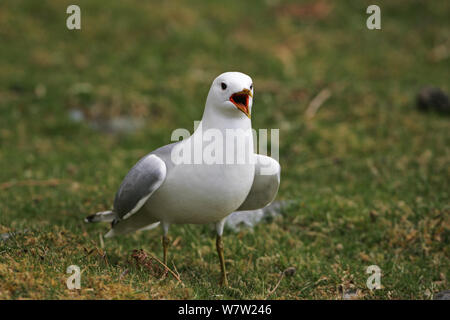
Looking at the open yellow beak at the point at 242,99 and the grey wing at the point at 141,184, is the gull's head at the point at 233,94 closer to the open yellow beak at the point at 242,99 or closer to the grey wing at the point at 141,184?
the open yellow beak at the point at 242,99

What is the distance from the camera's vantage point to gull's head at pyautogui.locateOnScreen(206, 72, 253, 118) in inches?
149

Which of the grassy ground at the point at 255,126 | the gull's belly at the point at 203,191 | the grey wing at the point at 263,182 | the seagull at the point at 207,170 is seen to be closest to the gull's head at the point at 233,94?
the seagull at the point at 207,170

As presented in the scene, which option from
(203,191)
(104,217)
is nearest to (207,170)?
(203,191)

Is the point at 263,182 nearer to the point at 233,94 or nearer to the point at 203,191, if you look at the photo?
the point at 203,191

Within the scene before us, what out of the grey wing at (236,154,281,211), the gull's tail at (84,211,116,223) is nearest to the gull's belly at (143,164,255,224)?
the grey wing at (236,154,281,211)

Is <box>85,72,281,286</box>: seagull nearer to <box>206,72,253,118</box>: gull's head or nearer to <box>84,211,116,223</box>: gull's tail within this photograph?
<box>206,72,253,118</box>: gull's head

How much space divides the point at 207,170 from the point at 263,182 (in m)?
0.72

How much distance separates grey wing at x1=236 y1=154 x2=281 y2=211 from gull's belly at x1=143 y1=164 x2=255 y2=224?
301mm

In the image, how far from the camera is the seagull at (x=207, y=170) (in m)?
3.83
